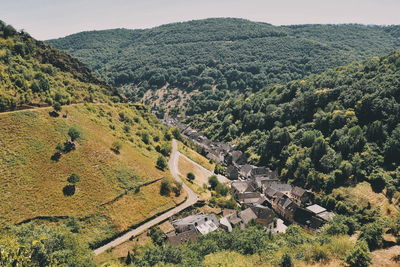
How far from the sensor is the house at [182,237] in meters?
53.6

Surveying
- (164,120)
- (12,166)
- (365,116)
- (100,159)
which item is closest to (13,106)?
(12,166)

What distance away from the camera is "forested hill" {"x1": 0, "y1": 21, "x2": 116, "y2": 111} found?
70812 mm

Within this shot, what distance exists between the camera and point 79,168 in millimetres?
61750

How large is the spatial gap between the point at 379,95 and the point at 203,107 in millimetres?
116160

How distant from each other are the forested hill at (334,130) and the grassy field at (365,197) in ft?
6.20

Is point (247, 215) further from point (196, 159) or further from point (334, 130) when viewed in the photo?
point (334, 130)

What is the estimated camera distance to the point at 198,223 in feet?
199

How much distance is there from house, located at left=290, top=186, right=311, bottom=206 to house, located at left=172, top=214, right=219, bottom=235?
2696cm

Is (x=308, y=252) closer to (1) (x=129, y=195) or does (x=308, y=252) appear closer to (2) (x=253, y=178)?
(1) (x=129, y=195)

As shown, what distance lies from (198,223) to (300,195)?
32.8 meters

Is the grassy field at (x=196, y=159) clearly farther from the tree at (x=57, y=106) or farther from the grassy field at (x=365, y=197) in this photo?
the tree at (x=57, y=106)

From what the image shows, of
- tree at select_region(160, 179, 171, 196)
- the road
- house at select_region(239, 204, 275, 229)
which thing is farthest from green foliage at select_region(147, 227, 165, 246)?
house at select_region(239, 204, 275, 229)

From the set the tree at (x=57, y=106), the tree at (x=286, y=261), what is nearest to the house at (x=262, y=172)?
the tree at (x=57, y=106)

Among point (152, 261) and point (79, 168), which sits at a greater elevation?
point (79, 168)
